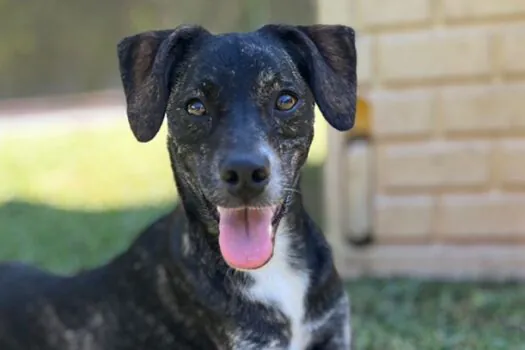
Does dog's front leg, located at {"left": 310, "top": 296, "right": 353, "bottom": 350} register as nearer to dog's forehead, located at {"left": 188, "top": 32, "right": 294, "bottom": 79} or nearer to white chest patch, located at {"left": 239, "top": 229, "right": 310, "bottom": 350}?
white chest patch, located at {"left": 239, "top": 229, "right": 310, "bottom": 350}

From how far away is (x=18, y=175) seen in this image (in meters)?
9.34

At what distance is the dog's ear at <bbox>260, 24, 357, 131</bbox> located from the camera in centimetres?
A: 293

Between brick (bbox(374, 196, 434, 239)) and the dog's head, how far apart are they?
214cm

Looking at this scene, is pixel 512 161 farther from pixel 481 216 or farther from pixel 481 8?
pixel 481 8

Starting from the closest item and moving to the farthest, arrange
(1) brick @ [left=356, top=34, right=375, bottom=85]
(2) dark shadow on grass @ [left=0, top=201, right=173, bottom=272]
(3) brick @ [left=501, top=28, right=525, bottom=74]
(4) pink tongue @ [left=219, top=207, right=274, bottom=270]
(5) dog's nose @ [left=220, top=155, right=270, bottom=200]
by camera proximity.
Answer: (5) dog's nose @ [left=220, top=155, right=270, bottom=200], (4) pink tongue @ [left=219, top=207, right=274, bottom=270], (3) brick @ [left=501, top=28, right=525, bottom=74], (1) brick @ [left=356, top=34, right=375, bottom=85], (2) dark shadow on grass @ [left=0, top=201, right=173, bottom=272]

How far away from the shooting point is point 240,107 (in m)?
2.75

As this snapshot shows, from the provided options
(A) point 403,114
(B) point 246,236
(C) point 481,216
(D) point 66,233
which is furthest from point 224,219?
(D) point 66,233

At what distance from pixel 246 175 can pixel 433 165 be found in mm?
2582

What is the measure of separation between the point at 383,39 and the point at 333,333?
231 cm

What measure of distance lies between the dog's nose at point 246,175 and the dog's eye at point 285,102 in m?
0.26

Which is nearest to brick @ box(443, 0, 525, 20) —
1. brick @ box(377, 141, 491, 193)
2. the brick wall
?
the brick wall

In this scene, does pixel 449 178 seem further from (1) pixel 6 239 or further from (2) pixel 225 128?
(1) pixel 6 239

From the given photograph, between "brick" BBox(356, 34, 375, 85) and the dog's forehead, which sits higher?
the dog's forehead

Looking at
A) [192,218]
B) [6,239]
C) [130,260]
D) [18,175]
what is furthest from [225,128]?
[18,175]
